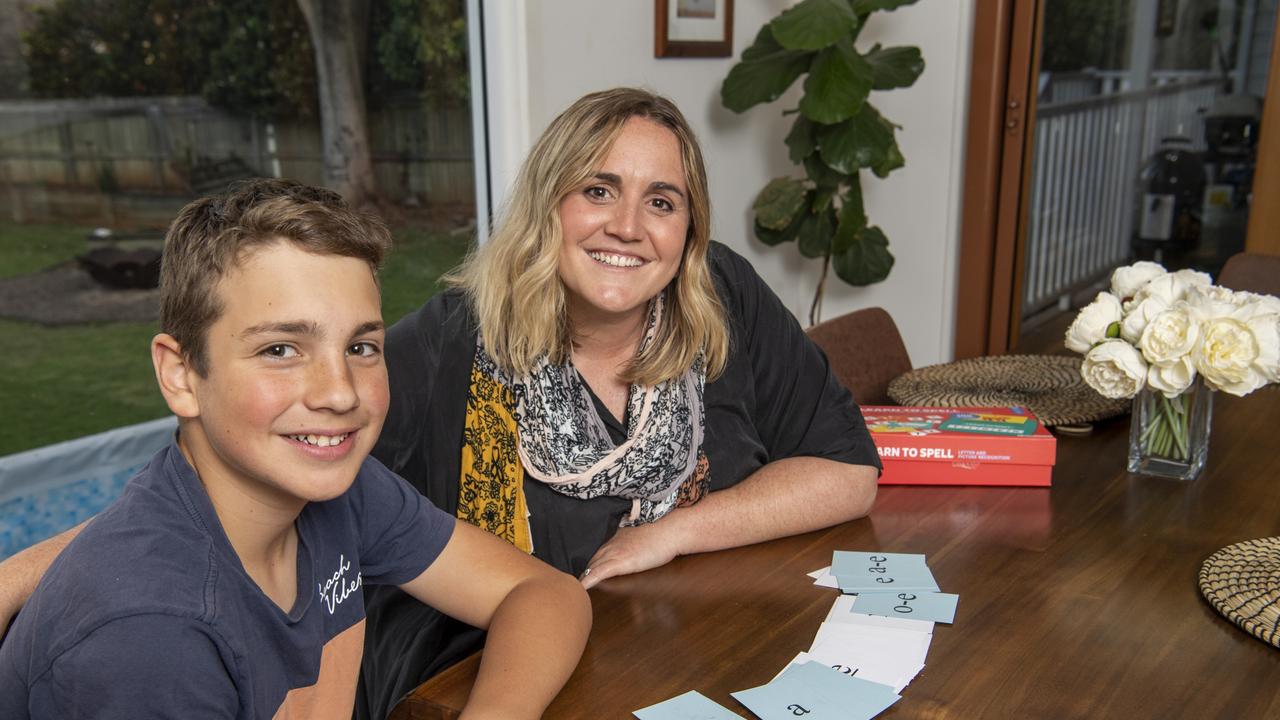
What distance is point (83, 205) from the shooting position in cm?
346

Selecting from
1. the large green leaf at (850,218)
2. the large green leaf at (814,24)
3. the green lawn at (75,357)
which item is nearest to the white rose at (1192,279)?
the large green leaf at (814,24)

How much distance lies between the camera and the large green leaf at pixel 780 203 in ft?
12.3

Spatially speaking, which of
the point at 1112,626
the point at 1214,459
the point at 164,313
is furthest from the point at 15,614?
the point at 1214,459

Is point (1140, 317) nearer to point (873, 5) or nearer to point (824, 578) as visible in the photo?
point (824, 578)

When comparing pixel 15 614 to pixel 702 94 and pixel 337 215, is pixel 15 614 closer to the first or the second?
pixel 337 215

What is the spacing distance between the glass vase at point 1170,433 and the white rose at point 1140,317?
0.28 ft

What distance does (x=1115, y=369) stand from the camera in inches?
66.3

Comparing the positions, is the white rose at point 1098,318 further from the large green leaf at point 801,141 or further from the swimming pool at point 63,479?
the swimming pool at point 63,479

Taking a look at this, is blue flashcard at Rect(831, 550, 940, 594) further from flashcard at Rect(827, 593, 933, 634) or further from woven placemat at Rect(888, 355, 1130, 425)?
woven placemat at Rect(888, 355, 1130, 425)

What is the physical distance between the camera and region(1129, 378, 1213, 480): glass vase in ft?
5.57

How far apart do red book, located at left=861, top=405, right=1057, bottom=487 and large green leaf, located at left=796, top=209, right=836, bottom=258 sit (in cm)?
210

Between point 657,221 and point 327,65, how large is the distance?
2.58m

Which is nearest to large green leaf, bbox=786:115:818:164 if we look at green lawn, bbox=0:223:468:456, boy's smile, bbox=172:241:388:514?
green lawn, bbox=0:223:468:456

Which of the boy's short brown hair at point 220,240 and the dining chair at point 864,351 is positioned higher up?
the boy's short brown hair at point 220,240
